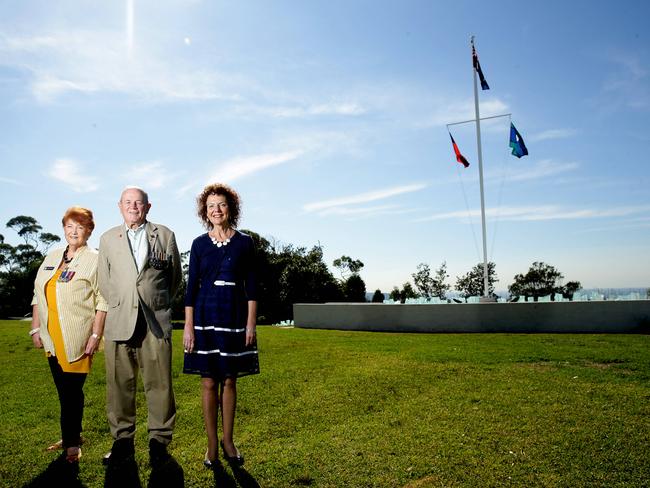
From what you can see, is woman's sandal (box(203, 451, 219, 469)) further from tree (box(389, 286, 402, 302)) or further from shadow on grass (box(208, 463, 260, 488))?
tree (box(389, 286, 402, 302))

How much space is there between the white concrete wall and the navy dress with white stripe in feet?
44.7

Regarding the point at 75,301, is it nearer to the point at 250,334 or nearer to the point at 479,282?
the point at 250,334

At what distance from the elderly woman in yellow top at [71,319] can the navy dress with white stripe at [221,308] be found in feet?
2.85

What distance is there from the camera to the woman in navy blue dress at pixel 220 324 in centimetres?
394

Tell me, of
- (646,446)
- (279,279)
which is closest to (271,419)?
(646,446)

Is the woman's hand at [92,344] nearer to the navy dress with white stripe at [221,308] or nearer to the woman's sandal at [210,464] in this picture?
the navy dress with white stripe at [221,308]

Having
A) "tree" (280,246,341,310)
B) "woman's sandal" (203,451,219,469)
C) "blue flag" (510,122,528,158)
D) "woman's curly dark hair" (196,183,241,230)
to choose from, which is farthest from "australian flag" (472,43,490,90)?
"tree" (280,246,341,310)

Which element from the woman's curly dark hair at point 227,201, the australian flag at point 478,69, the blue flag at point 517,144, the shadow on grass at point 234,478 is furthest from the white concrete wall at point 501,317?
the shadow on grass at point 234,478

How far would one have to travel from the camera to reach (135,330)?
407 centimetres

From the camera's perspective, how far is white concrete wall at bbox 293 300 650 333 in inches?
591

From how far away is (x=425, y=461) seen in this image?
159 inches

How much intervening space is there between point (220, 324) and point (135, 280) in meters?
0.84

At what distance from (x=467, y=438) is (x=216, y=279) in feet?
8.93

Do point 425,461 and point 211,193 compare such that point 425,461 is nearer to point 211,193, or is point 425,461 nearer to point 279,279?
point 211,193
